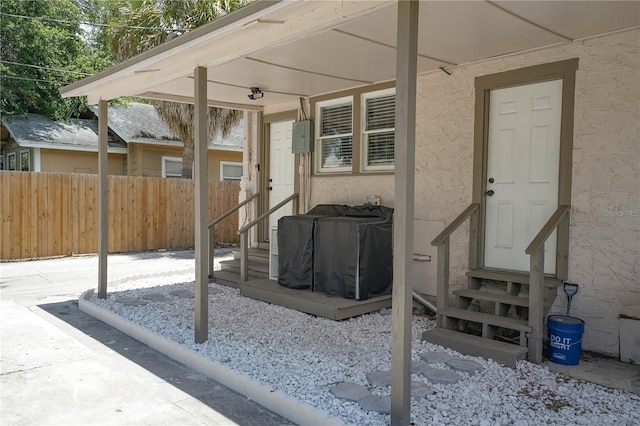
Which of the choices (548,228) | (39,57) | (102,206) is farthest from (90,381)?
(39,57)

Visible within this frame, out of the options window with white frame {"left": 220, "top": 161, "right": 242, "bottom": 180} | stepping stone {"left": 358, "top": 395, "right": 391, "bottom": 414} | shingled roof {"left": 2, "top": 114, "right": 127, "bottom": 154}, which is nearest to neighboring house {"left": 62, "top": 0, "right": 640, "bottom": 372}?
stepping stone {"left": 358, "top": 395, "right": 391, "bottom": 414}

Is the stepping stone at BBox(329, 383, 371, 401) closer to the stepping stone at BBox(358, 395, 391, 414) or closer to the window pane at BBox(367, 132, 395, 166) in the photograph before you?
the stepping stone at BBox(358, 395, 391, 414)

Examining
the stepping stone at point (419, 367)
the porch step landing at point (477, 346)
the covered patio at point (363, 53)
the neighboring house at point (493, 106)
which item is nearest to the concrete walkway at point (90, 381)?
the covered patio at point (363, 53)

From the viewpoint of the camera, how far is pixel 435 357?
13.6 feet

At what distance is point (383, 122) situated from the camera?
657cm

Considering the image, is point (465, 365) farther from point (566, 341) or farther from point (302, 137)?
point (302, 137)

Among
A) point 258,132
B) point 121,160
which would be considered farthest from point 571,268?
point 121,160

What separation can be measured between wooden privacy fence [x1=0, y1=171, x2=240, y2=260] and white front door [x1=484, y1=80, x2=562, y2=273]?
29.2 feet

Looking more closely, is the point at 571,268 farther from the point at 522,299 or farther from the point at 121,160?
the point at 121,160

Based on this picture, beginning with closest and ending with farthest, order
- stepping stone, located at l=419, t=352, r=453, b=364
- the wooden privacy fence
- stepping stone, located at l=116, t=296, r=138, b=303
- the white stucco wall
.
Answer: stepping stone, located at l=419, t=352, r=453, b=364, the white stucco wall, stepping stone, located at l=116, t=296, r=138, b=303, the wooden privacy fence

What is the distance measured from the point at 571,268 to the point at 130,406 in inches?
156

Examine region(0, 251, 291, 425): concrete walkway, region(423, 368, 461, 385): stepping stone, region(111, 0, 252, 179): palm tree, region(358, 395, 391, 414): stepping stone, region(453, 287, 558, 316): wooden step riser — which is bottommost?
region(0, 251, 291, 425): concrete walkway

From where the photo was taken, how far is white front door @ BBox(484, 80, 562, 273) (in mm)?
4809

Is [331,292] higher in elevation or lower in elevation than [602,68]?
lower
